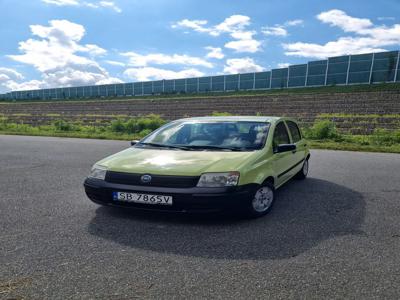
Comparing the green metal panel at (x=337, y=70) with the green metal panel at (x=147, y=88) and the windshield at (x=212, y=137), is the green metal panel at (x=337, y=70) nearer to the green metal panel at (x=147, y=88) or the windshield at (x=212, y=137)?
the green metal panel at (x=147, y=88)

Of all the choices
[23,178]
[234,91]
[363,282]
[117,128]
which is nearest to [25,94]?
[234,91]

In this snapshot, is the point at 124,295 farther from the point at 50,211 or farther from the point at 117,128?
the point at 117,128

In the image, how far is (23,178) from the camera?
662cm

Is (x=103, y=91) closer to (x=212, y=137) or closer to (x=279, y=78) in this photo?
(x=279, y=78)

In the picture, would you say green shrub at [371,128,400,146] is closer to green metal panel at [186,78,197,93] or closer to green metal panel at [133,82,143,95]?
green metal panel at [186,78,197,93]

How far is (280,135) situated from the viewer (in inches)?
205

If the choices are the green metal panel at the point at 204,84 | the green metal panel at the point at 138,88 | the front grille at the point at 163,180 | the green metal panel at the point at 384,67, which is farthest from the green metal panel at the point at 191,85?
the front grille at the point at 163,180

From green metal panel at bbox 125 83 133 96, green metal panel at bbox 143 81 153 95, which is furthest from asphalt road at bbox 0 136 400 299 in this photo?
green metal panel at bbox 125 83 133 96

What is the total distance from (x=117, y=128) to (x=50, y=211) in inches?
651

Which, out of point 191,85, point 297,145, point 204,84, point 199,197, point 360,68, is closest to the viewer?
point 199,197

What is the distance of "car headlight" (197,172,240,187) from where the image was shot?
12.2 ft

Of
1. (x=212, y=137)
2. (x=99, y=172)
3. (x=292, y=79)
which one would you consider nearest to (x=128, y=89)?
(x=292, y=79)

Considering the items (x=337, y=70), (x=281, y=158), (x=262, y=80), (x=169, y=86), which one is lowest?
(x=281, y=158)

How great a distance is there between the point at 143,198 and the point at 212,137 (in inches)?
60.4
